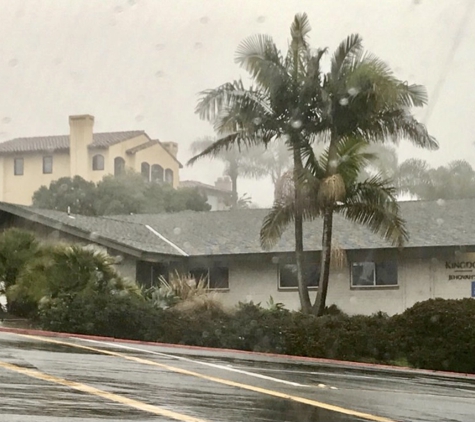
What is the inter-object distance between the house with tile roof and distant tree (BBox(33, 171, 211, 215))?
11.0 metres

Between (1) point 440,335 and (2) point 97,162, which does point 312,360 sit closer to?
(1) point 440,335

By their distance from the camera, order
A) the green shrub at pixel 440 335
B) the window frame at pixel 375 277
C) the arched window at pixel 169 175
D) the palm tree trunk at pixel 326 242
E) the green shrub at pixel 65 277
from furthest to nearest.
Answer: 1. the arched window at pixel 169 175
2. the window frame at pixel 375 277
3. the palm tree trunk at pixel 326 242
4. the green shrub at pixel 65 277
5. the green shrub at pixel 440 335

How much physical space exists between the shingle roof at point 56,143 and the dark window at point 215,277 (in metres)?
39.5

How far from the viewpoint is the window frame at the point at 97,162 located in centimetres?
6888

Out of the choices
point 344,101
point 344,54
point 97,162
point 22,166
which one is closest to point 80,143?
point 97,162

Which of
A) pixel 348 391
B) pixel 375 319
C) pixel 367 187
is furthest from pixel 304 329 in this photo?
pixel 348 391

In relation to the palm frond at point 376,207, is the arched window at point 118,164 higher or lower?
higher

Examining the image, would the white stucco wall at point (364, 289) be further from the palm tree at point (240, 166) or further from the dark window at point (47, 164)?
the palm tree at point (240, 166)

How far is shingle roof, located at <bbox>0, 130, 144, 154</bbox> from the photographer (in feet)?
229

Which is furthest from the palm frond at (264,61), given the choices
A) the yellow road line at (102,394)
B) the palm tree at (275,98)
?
the yellow road line at (102,394)

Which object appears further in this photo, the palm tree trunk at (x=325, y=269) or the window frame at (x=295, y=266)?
the window frame at (x=295, y=266)

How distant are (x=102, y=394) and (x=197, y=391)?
4.36 feet

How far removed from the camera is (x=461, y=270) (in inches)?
1075

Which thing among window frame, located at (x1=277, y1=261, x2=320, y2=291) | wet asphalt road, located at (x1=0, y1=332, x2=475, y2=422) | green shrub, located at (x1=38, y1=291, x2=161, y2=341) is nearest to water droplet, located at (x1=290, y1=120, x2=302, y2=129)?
window frame, located at (x1=277, y1=261, x2=320, y2=291)
